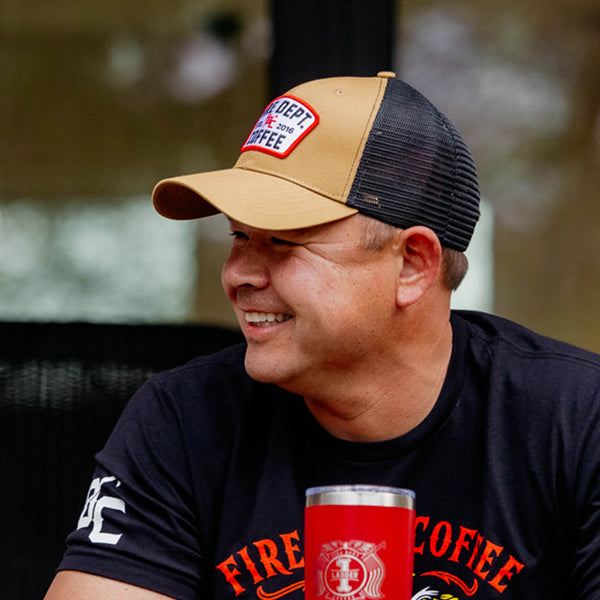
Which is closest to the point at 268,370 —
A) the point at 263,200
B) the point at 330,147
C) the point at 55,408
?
the point at 263,200

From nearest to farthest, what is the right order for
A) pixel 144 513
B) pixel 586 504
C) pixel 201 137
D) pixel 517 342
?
pixel 586 504, pixel 144 513, pixel 517 342, pixel 201 137

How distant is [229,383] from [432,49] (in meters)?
1.86

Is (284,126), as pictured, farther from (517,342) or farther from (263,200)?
(517,342)

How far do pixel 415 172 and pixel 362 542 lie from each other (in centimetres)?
89

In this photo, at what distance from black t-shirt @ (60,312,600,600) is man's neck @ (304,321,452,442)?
0.03 m

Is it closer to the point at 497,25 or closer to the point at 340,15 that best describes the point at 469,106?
the point at 497,25

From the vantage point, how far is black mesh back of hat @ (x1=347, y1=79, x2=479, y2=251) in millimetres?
2010

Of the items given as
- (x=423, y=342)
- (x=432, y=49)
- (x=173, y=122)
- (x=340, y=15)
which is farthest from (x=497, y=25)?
(x=423, y=342)

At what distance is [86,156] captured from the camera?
3.92 metres

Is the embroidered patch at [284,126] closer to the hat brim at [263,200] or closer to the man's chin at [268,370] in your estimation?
the hat brim at [263,200]

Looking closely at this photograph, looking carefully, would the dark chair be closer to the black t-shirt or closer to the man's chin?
the black t-shirt

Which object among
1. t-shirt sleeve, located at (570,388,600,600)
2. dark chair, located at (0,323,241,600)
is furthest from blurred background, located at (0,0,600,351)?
t-shirt sleeve, located at (570,388,600,600)

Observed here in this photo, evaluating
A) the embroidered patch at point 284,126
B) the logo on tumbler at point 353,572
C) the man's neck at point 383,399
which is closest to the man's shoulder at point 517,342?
the man's neck at point 383,399

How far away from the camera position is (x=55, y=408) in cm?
308
